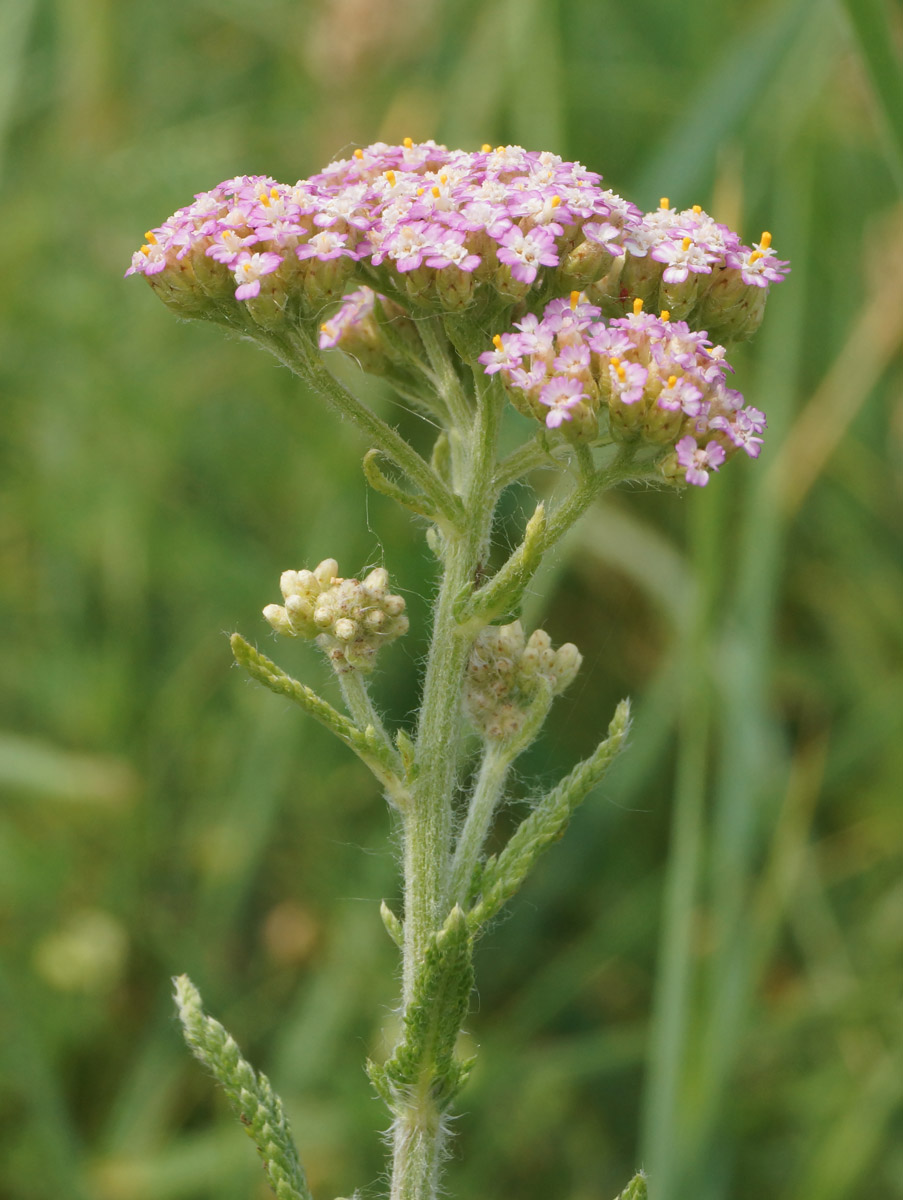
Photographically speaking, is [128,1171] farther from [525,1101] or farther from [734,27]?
[734,27]

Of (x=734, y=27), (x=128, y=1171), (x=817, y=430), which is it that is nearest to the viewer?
(x=128, y=1171)

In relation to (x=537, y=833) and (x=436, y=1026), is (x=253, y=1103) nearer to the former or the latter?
(x=436, y=1026)

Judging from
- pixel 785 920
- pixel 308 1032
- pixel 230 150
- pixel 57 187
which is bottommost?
pixel 308 1032

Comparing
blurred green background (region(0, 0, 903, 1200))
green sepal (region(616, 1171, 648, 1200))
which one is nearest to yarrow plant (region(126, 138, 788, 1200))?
green sepal (region(616, 1171, 648, 1200))

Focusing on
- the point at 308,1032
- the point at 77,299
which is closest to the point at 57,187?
the point at 77,299

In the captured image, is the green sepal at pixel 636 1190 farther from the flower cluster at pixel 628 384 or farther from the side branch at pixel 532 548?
the flower cluster at pixel 628 384

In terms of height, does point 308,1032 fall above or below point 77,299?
below
